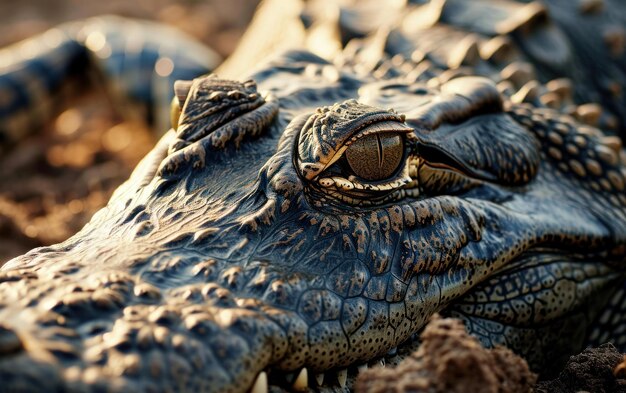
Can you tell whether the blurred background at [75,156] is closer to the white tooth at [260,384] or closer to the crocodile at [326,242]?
Answer: the crocodile at [326,242]

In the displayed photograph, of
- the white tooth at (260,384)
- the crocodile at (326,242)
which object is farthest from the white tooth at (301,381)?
the white tooth at (260,384)

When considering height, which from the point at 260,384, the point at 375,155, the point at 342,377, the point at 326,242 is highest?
the point at 375,155

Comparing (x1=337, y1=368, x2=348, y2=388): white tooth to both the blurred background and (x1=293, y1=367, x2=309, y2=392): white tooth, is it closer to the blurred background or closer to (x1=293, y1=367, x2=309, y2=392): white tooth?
(x1=293, y1=367, x2=309, y2=392): white tooth

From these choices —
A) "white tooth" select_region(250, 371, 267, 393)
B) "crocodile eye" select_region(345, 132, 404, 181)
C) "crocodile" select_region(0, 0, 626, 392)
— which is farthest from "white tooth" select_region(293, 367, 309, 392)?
"crocodile eye" select_region(345, 132, 404, 181)

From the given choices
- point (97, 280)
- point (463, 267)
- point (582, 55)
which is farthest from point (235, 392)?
point (582, 55)

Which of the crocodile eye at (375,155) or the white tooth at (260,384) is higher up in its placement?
the crocodile eye at (375,155)

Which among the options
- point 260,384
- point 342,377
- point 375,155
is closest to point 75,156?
point 375,155

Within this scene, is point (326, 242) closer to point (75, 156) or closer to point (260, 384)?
point (260, 384)
